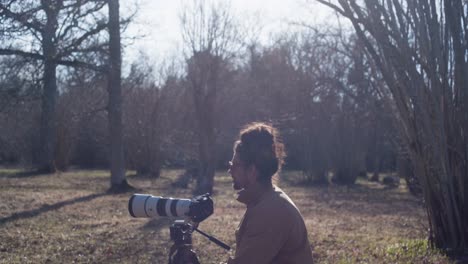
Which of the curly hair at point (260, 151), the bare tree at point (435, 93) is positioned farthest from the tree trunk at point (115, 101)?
the curly hair at point (260, 151)

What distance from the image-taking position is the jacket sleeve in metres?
3.01

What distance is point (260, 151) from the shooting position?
10.6 ft

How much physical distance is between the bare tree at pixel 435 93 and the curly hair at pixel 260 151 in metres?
5.31

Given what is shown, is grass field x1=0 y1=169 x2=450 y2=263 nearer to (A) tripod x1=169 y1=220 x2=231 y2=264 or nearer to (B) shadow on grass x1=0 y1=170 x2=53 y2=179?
(A) tripod x1=169 y1=220 x2=231 y2=264

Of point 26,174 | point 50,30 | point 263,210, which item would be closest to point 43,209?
point 50,30

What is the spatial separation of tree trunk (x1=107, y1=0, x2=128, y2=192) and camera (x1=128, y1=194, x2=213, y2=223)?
46.5 ft

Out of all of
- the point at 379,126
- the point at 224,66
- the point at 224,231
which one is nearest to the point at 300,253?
the point at 224,231

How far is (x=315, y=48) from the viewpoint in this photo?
86.3 ft

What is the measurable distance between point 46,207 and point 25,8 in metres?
4.80

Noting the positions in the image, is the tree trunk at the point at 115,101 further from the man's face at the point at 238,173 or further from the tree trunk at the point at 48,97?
the man's face at the point at 238,173

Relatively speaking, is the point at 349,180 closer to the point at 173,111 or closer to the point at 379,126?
the point at 379,126

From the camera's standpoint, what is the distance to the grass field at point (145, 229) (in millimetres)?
8391

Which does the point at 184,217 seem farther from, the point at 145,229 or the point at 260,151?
the point at 145,229

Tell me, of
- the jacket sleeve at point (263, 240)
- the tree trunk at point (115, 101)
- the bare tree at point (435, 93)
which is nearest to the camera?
the jacket sleeve at point (263, 240)
